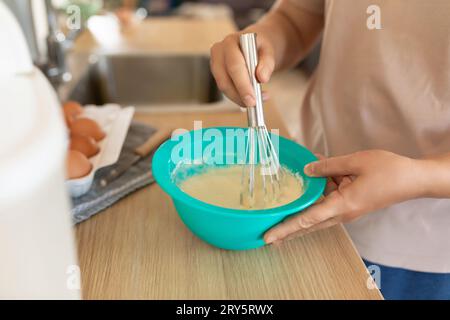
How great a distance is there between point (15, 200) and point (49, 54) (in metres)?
0.89

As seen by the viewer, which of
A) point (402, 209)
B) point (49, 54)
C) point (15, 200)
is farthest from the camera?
point (49, 54)

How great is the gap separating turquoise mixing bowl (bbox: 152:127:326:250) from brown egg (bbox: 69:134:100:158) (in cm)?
19

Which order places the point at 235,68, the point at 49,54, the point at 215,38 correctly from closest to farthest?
the point at 235,68 < the point at 49,54 < the point at 215,38

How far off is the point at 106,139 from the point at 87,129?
0.04 m

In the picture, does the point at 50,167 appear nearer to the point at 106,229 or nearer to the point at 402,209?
the point at 106,229

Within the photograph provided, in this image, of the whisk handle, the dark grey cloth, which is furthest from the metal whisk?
the dark grey cloth

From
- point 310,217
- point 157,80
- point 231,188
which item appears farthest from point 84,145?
point 157,80

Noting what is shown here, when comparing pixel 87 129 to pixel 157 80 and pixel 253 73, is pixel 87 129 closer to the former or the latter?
pixel 253 73

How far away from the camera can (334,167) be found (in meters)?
0.55

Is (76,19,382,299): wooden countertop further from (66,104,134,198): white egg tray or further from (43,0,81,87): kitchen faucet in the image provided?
(43,0,81,87): kitchen faucet

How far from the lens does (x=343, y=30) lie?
0.77m

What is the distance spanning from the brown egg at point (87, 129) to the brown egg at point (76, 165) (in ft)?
0.31

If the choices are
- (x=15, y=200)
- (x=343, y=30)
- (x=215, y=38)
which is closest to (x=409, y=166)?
(x=343, y=30)

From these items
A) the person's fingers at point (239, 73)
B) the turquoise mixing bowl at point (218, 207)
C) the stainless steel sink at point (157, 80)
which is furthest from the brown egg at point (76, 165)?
the stainless steel sink at point (157, 80)
